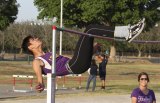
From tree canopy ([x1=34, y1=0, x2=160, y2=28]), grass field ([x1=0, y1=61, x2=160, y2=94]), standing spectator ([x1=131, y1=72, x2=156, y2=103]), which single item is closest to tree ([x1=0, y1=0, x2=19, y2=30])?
tree canopy ([x1=34, y1=0, x2=160, y2=28])

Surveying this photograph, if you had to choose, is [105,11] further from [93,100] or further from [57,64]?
[57,64]

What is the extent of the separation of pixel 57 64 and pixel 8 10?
57.9 meters

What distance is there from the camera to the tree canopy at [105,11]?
60406 millimetres

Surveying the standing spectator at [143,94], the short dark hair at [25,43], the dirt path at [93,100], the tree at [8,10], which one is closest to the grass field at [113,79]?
the dirt path at [93,100]

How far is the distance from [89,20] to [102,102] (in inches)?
1670

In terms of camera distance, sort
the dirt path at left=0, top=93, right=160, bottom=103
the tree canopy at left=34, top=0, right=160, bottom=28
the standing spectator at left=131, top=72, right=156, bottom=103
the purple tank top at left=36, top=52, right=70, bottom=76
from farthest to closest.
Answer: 1. the tree canopy at left=34, top=0, right=160, bottom=28
2. the dirt path at left=0, top=93, right=160, bottom=103
3. the purple tank top at left=36, top=52, right=70, bottom=76
4. the standing spectator at left=131, top=72, right=156, bottom=103

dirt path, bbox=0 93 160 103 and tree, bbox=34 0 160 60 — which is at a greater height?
tree, bbox=34 0 160 60

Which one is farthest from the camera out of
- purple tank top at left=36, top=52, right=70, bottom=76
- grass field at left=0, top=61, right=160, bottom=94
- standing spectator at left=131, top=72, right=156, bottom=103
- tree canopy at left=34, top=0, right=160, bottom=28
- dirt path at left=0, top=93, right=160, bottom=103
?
tree canopy at left=34, top=0, right=160, bottom=28

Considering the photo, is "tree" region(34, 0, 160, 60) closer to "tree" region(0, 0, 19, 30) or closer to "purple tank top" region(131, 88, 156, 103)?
"tree" region(0, 0, 19, 30)

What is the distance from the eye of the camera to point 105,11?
6128 centimetres

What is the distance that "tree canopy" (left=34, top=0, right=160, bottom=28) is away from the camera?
198 feet

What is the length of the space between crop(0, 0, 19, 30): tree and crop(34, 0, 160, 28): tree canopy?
4538 mm

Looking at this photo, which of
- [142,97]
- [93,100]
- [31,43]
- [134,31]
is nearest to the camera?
[142,97]

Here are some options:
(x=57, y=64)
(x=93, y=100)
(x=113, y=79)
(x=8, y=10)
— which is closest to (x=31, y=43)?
(x=57, y=64)
